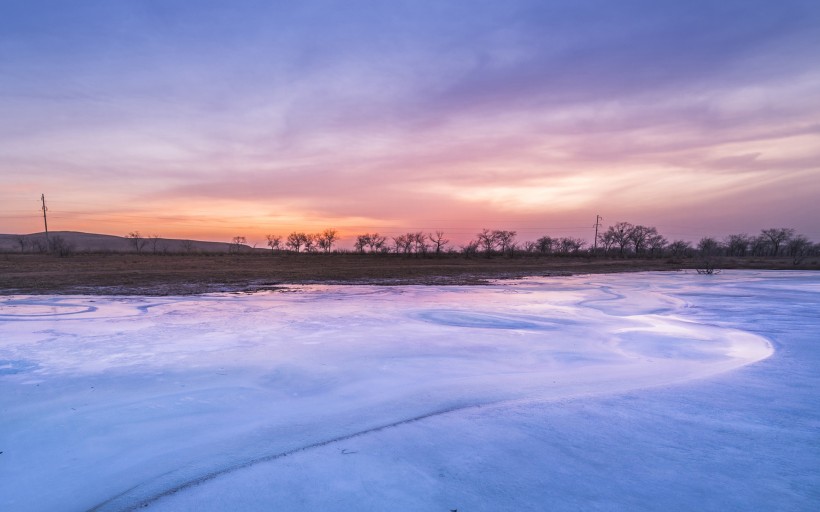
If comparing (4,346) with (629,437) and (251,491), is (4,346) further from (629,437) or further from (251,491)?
(629,437)

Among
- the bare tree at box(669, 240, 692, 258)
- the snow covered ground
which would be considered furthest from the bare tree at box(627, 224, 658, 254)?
the snow covered ground

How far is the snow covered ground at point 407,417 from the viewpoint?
284cm

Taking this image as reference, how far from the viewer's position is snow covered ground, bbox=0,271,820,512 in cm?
284

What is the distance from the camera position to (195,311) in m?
10.8

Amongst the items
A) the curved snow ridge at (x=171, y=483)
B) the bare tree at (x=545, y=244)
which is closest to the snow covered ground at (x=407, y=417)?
the curved snow ridge at (x=171, y=483)

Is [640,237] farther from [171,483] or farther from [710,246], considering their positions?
[171,483]

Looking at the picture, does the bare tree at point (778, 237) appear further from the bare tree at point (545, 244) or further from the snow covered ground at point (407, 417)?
the snow covered ground at point (407, 417)

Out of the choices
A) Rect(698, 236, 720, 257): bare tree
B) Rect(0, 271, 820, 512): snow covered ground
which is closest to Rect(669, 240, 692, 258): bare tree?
Rect(698, 236, 720, 257): bare tree

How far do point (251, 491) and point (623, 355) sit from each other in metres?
5.77

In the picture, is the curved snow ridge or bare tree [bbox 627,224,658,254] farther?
bare tree [bbox 627,224,658,254]

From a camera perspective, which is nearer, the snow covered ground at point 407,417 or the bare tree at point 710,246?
the snow covered ground at point 407,417

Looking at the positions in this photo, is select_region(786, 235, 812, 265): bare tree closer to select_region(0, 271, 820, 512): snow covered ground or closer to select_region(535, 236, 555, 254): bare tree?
select_region(535, 236, 555, 254): bare tree

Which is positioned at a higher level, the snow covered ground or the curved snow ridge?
the snow covered ground

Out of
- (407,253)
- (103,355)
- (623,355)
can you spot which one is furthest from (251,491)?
(407,253)
